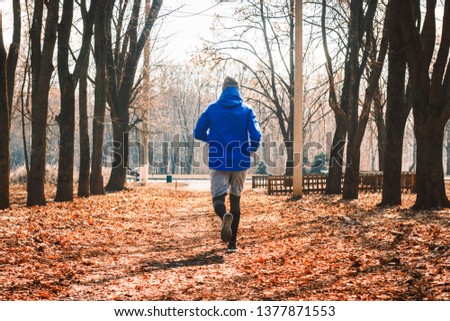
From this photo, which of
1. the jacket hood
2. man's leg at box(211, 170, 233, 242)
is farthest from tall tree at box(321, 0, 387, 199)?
man's leg at box(211, 170, 233, 242)

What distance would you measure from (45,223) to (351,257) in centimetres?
598

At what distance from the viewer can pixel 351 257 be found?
279 inches

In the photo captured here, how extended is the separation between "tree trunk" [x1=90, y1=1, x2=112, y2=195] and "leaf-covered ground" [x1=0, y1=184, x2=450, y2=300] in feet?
26.4

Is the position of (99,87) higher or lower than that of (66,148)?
higher

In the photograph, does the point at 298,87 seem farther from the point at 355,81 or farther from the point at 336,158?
the point at 336,158

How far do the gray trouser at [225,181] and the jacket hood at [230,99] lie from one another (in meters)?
0.89

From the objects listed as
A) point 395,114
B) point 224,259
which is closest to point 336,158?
point 395,114

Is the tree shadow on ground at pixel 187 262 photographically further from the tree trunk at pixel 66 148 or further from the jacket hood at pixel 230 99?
the tree trunk at pixel 66 148

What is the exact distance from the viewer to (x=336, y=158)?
21.2 metres

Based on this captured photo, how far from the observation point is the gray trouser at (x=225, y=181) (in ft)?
25.1

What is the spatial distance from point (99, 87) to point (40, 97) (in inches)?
212

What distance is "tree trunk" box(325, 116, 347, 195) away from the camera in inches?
820

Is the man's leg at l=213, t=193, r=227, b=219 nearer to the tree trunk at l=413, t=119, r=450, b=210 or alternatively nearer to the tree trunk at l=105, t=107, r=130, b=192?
the tree trunk at l=413, t=119, r=450, b=210

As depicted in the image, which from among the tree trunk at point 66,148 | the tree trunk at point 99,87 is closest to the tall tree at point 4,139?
the tree trunk at point 66,148
